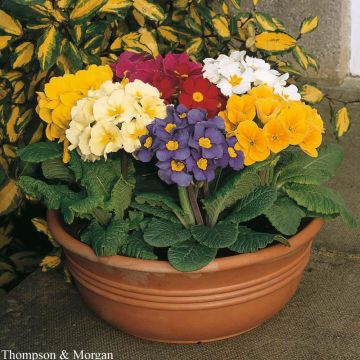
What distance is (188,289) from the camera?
1821 millimetres

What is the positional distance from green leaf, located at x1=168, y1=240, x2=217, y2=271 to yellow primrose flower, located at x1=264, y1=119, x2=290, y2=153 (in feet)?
1.02

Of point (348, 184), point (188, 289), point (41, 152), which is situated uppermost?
point (41, 152)

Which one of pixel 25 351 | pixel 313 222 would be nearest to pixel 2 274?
pixel 25 351

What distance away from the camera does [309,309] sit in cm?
216

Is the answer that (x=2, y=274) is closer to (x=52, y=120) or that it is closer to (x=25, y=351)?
(x=25, y=351)

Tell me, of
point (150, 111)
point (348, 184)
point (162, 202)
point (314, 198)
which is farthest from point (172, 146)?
point (348, 184)

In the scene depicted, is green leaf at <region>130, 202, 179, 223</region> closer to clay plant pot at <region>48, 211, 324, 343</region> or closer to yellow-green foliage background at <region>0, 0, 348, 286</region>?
clay plant pot at <region>48, 211, 324, 343</region>

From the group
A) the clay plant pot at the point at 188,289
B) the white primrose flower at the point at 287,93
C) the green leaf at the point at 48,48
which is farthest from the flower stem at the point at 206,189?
the green leaf at the point at 48,48

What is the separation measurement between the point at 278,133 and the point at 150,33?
0.63m

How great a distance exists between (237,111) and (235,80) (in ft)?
0.41

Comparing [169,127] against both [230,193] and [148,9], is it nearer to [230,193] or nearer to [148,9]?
[230,193]

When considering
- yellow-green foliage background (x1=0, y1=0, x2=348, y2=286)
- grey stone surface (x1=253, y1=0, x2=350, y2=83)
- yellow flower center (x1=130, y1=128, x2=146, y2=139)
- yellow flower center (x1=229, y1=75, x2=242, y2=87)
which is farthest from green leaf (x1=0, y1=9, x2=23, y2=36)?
grey stone surface (x1=253, y1=0, x2=350, y2=83)

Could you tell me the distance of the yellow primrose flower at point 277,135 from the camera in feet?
5.88

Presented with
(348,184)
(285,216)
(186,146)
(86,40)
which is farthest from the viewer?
(348,184)
